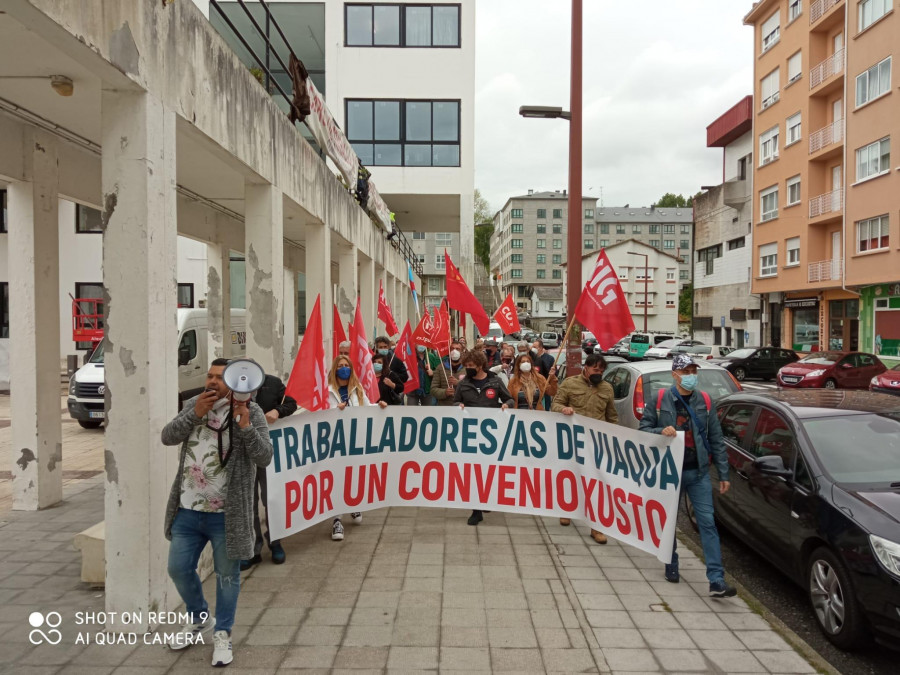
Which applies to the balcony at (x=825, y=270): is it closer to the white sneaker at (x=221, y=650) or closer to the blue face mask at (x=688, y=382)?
the blue face mask at (x=688, y=382)

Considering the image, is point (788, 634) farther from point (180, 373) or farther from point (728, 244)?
point (728, 244)

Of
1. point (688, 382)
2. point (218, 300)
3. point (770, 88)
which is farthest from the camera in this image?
point (770, 88)

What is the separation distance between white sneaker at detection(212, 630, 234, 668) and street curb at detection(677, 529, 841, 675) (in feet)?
11.6

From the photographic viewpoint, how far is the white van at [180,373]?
1200 centimetres

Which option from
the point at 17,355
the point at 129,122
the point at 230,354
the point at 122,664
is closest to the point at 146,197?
the point at 129,122

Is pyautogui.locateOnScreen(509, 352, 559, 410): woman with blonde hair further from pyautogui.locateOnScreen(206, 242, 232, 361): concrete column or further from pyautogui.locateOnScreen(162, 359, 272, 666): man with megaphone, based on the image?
pyautogui.locateOnScreen(206, 242, 232, 361): concrete column

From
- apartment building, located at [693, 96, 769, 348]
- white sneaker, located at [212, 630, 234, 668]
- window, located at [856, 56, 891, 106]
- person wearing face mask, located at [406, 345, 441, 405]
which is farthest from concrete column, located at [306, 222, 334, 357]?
apartment building, located at [693, 96, 769, 348]

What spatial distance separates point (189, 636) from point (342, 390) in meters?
2.79

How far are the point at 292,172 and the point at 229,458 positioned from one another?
537 cm

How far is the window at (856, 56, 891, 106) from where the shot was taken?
26.2 m

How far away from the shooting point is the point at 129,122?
4.36m

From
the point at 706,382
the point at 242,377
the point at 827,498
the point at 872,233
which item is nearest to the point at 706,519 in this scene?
the point at 827,498

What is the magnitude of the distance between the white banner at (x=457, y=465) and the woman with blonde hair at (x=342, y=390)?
20cm

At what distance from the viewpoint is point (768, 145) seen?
37438 millimetres
